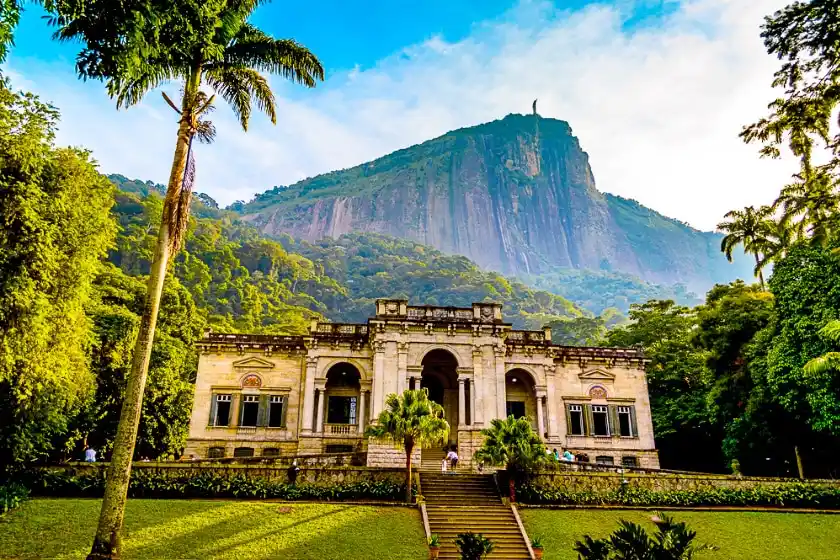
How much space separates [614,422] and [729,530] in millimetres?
14037

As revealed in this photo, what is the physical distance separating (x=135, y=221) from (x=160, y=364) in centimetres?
4494

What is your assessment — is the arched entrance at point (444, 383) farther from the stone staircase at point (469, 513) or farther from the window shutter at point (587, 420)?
the stone staircase at point (469, 513)

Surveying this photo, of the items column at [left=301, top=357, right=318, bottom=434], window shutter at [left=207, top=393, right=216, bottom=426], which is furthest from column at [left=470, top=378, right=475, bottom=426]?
window shutter at [left=207, top=393, right=216, bottom=426]

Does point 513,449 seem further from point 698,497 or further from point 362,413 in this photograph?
point 362,413

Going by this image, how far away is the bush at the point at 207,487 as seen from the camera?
1978 cm

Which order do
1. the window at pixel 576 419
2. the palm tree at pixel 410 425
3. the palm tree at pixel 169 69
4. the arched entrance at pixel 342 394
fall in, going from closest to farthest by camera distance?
the palm tree at pixel 169 69 < the palm tree at pixel 410 425 < the arched entrance at pixel 342 394 < the window at pixel 576 419

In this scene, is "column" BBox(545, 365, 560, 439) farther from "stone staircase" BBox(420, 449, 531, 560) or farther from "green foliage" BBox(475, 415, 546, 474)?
"green foliage" BBox(475, 415, 546, 474)

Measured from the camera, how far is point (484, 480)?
24234 mm

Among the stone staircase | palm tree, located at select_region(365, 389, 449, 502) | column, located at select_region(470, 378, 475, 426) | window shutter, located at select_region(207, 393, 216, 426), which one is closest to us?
the stone staircase

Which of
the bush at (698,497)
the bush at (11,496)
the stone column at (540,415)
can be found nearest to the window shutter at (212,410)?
the bush at (11,496)

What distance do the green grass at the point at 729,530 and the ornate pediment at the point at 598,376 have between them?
42.9ft

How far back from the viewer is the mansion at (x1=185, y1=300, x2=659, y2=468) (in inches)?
1207

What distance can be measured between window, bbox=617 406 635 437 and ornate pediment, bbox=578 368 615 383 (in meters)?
1.77

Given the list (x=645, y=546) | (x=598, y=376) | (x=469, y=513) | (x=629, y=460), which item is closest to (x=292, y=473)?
(x=469, y=513)
